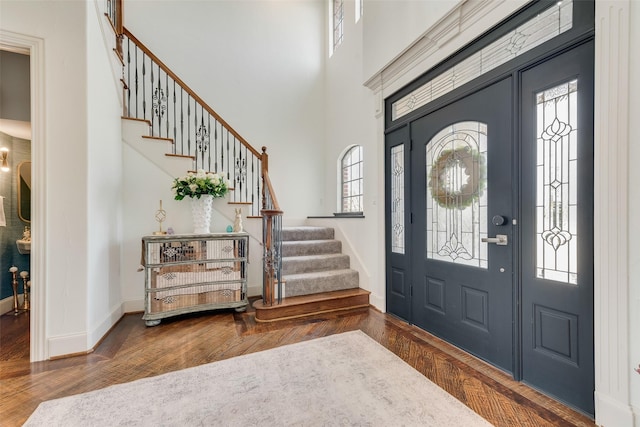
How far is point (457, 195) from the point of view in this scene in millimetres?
2539

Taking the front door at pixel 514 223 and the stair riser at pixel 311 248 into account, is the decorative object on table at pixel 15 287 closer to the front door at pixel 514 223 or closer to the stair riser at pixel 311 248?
the stair riser at pixel 311 248

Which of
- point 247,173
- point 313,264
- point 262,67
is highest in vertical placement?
point 262,67

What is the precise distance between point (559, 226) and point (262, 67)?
5122 mm

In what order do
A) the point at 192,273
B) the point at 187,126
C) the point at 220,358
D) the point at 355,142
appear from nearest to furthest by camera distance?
1. the point at 220,358
2. the point at 192,273
3. the point at 355,142
4. the point at 187,126

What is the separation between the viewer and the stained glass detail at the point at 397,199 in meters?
3.24

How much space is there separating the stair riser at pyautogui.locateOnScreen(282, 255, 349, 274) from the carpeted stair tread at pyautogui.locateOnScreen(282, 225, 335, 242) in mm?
561

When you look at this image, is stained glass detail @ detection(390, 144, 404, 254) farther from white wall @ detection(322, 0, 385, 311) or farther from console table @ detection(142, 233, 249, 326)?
console table @ detection(142, 233, 249, 326)

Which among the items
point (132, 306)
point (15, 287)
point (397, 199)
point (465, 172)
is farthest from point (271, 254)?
point (15, 287)

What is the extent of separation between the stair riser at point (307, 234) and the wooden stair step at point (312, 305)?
107cm

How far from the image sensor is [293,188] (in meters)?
5.47

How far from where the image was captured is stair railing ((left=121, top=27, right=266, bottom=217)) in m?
4.30

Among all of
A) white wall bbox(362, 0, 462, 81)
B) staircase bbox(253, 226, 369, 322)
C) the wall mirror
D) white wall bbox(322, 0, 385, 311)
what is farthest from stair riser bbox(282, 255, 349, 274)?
the wall mirror
